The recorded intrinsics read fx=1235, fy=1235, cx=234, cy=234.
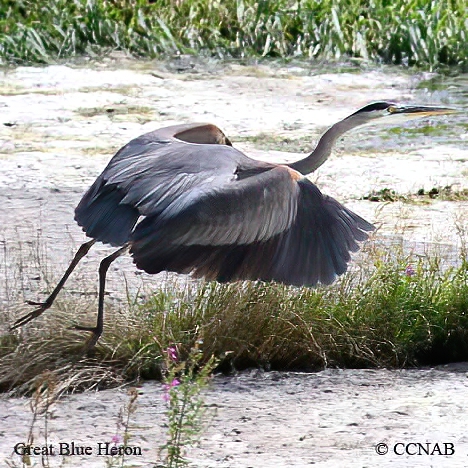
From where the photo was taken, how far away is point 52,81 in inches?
448

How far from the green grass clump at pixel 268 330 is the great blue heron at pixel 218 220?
0.16m

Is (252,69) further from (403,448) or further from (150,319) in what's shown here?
(403,448)

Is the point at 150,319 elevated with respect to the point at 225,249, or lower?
lower

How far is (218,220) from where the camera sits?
525cm

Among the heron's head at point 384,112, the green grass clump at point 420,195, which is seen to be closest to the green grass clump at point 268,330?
the heron's head at point 384,112

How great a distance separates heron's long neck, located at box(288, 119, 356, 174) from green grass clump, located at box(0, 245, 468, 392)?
2.04 ft

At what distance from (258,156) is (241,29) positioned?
13.0 ft

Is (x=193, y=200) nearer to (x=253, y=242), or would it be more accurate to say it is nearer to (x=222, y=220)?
(x=222, y=220)

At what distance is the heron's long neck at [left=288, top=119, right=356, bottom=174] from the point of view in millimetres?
6281

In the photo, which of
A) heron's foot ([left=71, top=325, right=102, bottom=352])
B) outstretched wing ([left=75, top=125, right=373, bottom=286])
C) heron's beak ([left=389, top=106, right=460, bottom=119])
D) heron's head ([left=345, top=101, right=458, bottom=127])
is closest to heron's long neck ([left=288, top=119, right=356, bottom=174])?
heron's head ([left=345, top=101, right=458, bottom=127])

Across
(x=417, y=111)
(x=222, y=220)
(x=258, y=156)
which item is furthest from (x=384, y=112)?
(x=258, y=156)

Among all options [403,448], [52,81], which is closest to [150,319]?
[403,448]

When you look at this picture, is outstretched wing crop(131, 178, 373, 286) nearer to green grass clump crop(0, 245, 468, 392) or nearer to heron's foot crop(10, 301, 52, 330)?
green grass clump crop(0, 245, 468, 392)

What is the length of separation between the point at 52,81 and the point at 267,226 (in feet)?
21.1
